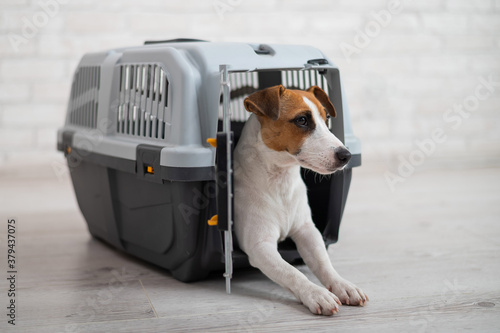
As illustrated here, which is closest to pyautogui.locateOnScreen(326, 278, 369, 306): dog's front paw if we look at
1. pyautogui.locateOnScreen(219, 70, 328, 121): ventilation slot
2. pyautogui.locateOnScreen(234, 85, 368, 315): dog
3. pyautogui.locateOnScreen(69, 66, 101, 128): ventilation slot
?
pyautogui.locateOnScreen(234, 85, 368, 315): dog

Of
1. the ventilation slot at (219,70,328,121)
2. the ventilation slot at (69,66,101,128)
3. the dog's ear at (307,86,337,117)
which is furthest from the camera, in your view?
the ventilation slot at (219,70,328,121)

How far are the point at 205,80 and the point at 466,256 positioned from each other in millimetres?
997

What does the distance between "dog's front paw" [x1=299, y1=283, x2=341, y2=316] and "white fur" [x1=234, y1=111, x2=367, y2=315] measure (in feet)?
0.12

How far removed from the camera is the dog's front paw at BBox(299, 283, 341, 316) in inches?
58.0

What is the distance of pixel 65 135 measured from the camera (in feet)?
7.18

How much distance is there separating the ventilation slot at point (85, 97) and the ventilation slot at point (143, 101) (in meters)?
0.16

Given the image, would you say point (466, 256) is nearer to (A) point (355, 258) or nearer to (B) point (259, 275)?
(A) point (355, 258)

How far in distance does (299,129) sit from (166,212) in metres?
0.43

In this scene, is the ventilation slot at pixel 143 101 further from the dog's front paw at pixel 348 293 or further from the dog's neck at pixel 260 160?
the dog's front paw at pixel 348 293

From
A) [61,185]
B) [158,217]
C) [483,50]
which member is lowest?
[61,185]

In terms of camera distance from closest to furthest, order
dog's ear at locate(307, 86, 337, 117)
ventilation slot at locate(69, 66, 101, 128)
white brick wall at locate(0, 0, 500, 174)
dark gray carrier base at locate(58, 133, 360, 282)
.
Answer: dark gray carrier base at locate(58, 133, 360, 282)
dog's ear at locate(307, 86, 337, 117)
ventilation slot at locate(69, 66, 101, 128)
white brick wall at locate(0, 0, 500, 174)

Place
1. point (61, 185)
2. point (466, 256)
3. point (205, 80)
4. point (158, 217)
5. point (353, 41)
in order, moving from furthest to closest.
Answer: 1. point (353, 41)
2. point (61, 185)
3. point (466, 256)
4. point (158, 217)
5. point (205, 80)

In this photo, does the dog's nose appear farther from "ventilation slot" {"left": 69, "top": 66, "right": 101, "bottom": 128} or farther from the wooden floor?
"ventilation slot" {"left": 69, "top": 66, "right": 101, "bottom": 128}

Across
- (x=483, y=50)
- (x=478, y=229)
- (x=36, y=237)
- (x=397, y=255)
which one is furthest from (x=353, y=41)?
(x=36, y=237)
